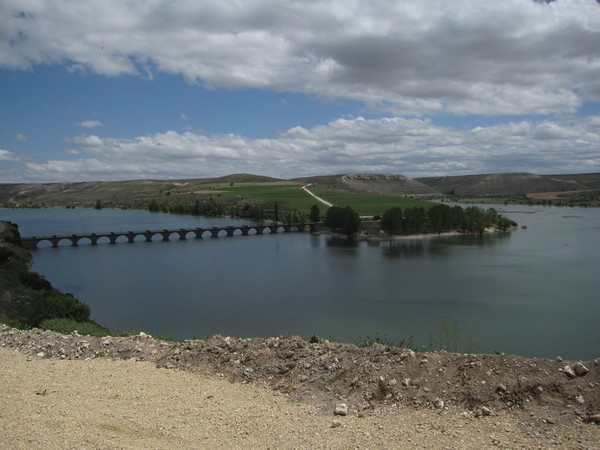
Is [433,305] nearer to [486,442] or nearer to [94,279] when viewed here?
[486,442]

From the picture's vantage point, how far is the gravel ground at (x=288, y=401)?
606cm

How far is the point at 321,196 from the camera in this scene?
133 meters

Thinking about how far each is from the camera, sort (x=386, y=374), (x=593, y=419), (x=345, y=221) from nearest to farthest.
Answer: (x=593, y=419) → (x=386, y=374) → (x=345, y=221)

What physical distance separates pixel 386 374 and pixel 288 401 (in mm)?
1503

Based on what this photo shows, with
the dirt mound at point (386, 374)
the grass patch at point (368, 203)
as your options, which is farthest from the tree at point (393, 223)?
the dirt mound at point (386, 374)

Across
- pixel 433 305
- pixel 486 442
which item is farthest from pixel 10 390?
pixel 433 305

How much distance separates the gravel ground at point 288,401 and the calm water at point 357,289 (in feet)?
42.7

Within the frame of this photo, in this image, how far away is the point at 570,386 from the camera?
22.0 ft

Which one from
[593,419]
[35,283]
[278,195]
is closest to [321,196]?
[278,195]

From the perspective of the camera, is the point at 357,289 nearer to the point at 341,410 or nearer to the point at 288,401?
the point at 288,401

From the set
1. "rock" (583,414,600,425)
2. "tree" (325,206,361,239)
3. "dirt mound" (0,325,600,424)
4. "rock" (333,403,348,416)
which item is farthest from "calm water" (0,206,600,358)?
"rock" (333,403,348,416)

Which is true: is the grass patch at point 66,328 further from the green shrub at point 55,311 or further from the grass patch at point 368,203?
the grass patch at point 368,203

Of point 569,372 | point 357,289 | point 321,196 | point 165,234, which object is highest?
point 321,196

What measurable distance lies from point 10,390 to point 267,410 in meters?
3.91
